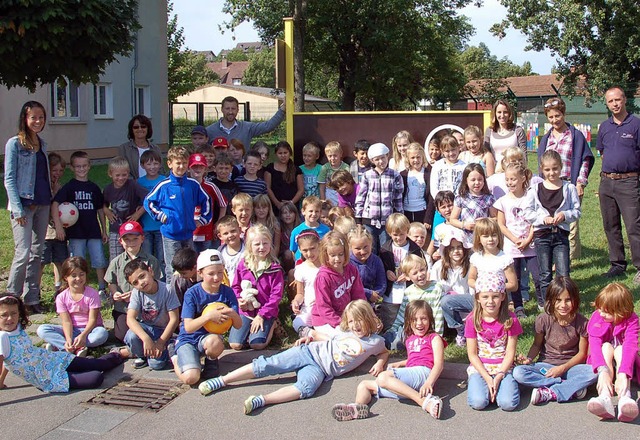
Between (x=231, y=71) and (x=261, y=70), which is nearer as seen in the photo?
(x=261, y=70)

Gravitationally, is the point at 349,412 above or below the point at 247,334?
below

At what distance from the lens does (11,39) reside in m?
9.27

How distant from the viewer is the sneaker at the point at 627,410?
456 centimetres

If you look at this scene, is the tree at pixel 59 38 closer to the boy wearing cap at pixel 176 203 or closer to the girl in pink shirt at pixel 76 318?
the boy wearing cap at pixel 176 203

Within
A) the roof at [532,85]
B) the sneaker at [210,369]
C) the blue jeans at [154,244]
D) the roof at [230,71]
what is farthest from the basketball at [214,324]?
the roof at [230,71]

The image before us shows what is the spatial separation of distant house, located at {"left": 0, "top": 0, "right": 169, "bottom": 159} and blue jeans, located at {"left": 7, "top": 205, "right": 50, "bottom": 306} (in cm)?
1551

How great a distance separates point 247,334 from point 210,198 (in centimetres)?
171

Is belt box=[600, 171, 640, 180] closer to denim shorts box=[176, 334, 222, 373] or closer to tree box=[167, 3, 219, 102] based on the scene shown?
denim shorts box=[176, 334, 222, 373]

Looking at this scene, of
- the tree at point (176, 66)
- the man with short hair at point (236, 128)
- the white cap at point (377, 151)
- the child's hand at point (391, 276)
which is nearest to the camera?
the child's hand at point (391, 276)

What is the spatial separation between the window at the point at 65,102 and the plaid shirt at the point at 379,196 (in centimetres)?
1929

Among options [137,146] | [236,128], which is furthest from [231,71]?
[137,146]

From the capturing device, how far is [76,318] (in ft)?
20.8

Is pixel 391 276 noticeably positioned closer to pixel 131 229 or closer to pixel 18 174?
pixel 131 229

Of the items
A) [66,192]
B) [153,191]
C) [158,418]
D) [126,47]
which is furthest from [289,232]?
[126,47]
